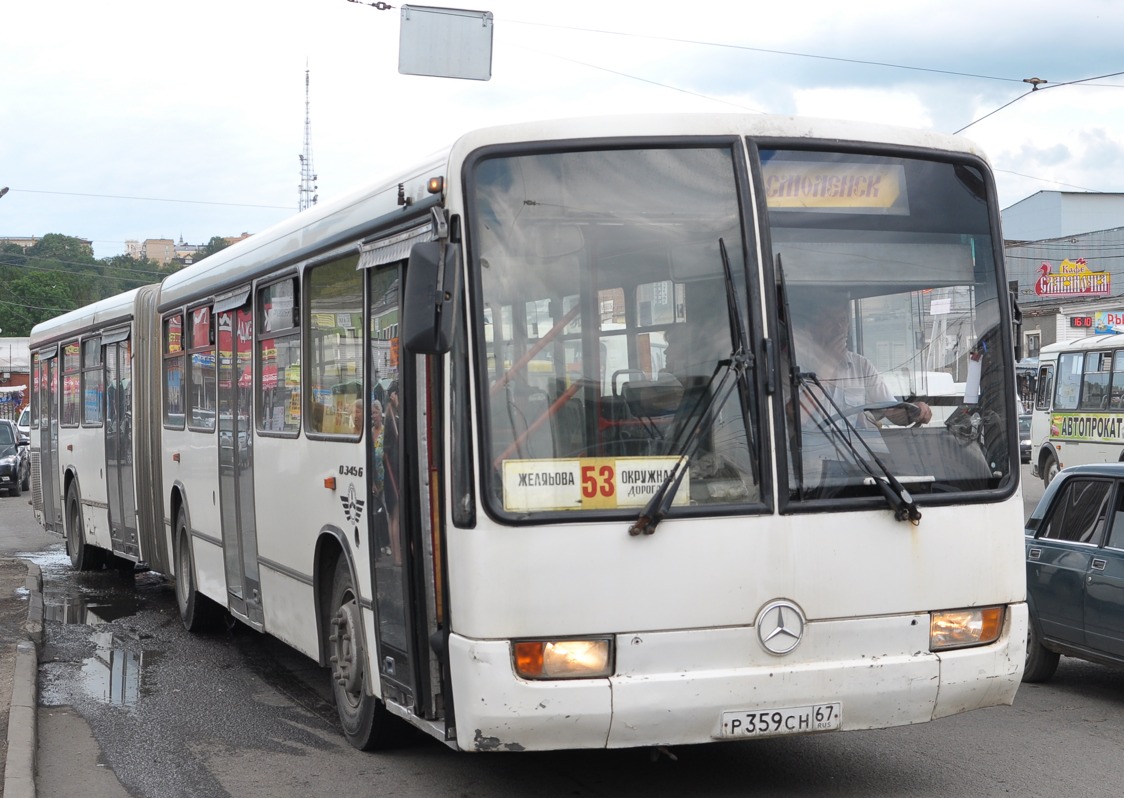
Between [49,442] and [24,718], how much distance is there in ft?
34.2

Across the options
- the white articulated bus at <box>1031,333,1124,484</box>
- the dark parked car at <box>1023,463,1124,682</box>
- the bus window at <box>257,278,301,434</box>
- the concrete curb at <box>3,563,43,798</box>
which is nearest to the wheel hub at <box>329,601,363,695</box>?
the bus window at <box>257,278,301,434</box>

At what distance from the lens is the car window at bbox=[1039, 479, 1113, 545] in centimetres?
852

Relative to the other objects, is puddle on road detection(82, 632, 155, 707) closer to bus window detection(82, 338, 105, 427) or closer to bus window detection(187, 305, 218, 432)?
bus window detection(187, 305, 218, 432)

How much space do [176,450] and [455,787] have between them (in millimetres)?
5722

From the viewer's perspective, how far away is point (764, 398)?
18.2 ft

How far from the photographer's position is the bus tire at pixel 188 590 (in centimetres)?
1127

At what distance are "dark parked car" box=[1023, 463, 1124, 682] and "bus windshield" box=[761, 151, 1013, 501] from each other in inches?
105

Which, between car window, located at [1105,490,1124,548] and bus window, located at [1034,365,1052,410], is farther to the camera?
bus window, located at [1034,365,1052,410]

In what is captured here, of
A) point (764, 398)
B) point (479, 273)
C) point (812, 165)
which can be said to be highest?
point (812, 165)

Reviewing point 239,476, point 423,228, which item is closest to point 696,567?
point 423,228

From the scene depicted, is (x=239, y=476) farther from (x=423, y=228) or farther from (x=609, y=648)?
(x=609, y=648)

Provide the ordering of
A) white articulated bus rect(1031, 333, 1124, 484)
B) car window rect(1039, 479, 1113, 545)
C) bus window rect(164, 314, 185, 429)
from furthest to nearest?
white articulated bus rect(1031, 333, 1124, 484) → bus window rect(164, 314, 185, 429) → car window rect(1039, 479, 1113, 545)

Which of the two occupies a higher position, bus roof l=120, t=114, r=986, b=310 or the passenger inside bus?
bus roof l=120, t=114, r=986, b=310

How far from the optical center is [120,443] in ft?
44.9
